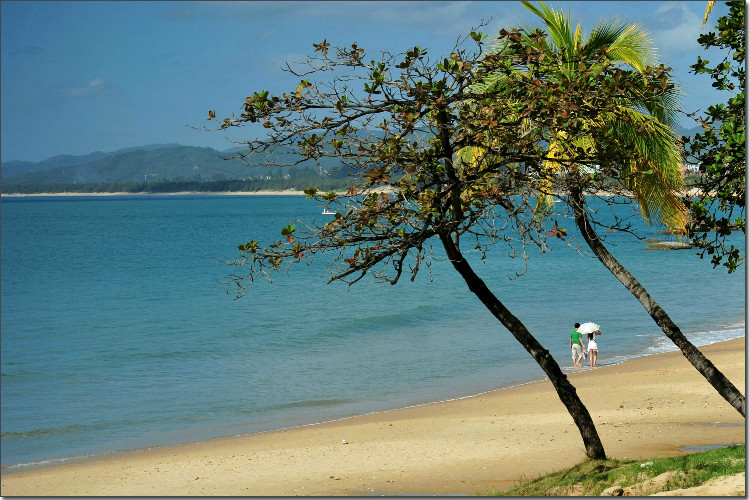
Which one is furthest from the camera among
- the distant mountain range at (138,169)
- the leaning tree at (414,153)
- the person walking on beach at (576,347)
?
the distant mountain range at (138,169)

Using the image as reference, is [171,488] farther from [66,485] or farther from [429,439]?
[429,439]

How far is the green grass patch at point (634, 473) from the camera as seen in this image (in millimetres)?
8148

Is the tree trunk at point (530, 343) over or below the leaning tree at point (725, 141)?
below

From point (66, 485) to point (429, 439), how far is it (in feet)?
19.6

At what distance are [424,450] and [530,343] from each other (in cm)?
553

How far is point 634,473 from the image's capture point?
8.77 meters

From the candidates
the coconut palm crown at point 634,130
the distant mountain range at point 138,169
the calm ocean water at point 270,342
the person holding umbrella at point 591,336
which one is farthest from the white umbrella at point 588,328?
the distant mountain range at point 138,169

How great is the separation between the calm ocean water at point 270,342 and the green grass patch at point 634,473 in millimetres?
9052

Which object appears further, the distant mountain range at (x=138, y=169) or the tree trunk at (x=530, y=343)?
the distant mountain range at (x=138, y=169)

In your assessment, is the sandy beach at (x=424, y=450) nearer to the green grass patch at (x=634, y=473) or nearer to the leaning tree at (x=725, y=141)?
the green grass patch at (x=634, y=473)

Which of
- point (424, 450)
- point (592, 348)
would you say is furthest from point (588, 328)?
point (424, 450)

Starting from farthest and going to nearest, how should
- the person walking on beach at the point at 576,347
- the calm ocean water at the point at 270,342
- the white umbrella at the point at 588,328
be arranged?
the person walking on beach at the point at 576,347
the white umbrella at the point at 588,328
the calm ocean water at the point at 270,342

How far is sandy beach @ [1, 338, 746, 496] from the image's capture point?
12266 millimetres

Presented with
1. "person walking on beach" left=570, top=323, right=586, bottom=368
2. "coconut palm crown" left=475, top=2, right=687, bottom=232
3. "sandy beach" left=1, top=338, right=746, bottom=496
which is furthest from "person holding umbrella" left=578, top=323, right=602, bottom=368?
"coconut palm crown" left=475, top=2, right=687, bottom=232
